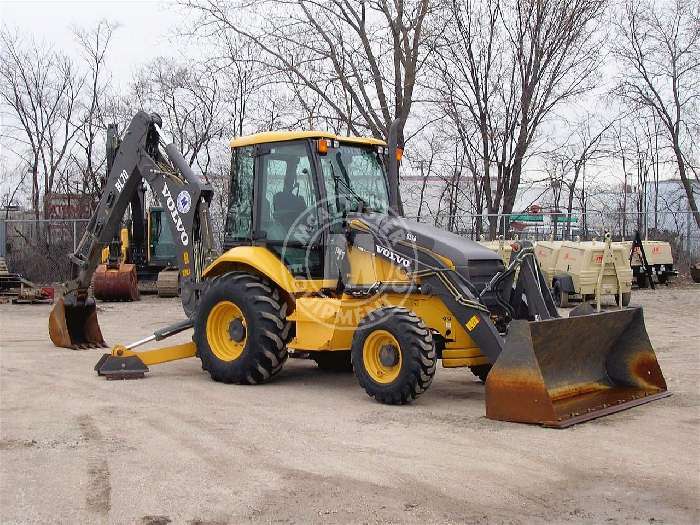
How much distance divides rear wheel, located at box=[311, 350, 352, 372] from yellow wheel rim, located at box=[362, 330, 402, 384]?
2.06 meters

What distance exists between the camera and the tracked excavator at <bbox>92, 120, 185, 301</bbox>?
848 inches

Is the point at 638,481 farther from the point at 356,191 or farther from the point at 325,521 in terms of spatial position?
the point at 356,191

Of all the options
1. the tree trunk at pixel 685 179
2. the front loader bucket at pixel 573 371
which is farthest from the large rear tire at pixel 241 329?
the tree trunk at pixel 685 179

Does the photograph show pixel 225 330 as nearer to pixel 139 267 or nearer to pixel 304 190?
pixel 304 190

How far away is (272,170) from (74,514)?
17.8 feet

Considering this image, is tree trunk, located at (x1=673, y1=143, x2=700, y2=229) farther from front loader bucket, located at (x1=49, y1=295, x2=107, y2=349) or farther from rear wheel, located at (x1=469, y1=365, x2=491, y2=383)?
front loader bucket, located at (x1=49, y1=295, x2=107, y2=349)

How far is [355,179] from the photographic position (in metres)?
9.67

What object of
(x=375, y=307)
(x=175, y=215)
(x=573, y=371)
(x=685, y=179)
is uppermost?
(x=685, y=179)

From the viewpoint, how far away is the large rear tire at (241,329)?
9297mm

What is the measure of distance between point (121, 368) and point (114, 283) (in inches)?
475

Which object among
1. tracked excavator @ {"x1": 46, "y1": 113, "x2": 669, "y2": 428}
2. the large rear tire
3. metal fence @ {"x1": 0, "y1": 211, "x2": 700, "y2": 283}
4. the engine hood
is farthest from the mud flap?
metal fence @ {"x1": 0, "y1": 211, "x2": 700, "y2": 283}

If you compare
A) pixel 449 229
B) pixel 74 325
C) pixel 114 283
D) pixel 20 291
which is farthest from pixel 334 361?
pixel 449 229

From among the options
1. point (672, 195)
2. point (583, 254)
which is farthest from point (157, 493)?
point (672, 195)

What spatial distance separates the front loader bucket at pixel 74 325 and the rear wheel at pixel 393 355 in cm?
554
